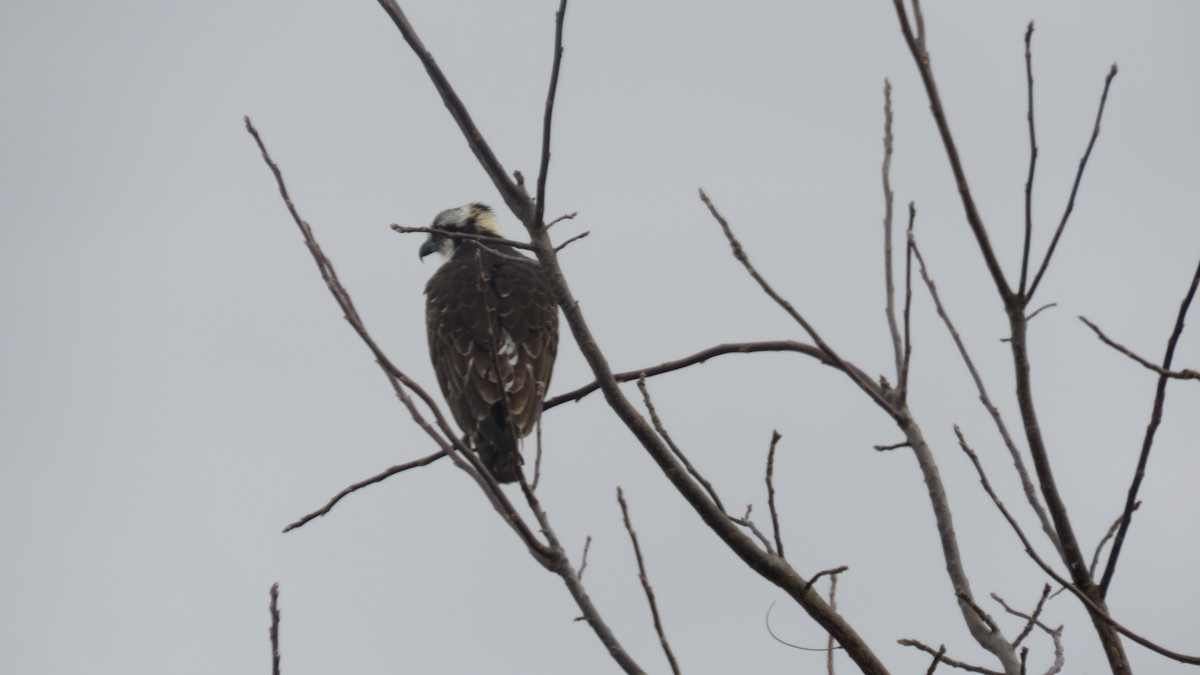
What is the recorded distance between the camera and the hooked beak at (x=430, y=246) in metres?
11.0

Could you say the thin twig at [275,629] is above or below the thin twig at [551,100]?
below

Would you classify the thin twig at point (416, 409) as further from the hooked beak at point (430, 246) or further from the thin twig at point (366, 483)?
the hooked beak at point (430, 246)

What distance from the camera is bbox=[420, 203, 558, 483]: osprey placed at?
7.18m

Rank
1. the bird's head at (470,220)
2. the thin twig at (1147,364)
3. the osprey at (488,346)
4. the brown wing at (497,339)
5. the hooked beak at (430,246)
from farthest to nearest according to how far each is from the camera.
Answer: the bird's head at (470,220) < the hooked beak at (430,246) < the brown wing at (497,339) < the osprey at (488,346) < the thin twig at (1147,364)

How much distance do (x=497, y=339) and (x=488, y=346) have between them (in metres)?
0.10

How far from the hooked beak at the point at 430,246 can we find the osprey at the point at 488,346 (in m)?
1.99

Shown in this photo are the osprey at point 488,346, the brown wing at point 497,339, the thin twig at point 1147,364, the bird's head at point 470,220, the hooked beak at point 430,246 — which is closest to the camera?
the thin twig at point 1147,364

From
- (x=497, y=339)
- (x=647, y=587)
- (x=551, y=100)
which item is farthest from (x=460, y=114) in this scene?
(x=497, y=339)

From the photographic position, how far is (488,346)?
7.51m

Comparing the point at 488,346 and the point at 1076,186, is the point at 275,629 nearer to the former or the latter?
the point at 1076,186

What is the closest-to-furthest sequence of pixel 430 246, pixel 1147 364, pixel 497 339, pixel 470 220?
pixel 1147 364 < pixel 497 339 < pixel 430 246 < pixel 470 220

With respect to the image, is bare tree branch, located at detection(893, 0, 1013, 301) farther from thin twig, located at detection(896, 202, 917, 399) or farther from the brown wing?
the brown wing

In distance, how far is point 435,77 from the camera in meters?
3.54

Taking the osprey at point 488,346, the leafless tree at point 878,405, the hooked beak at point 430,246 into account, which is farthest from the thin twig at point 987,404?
the hooked beak at point 430,246
